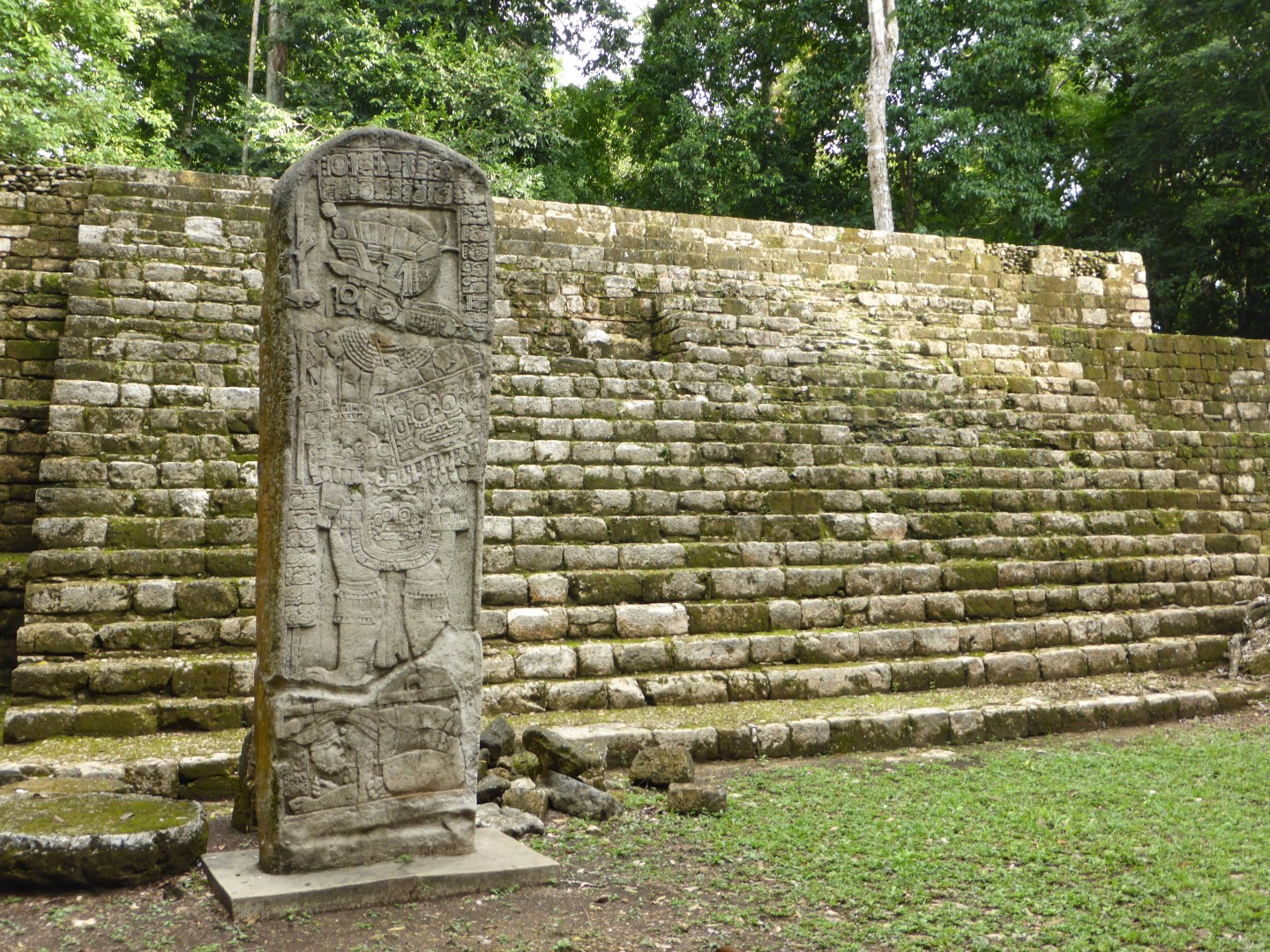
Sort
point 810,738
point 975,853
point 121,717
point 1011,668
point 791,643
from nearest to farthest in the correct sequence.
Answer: point 975,853, point 121,717, point 810,738, point 791,643, point 1011,668

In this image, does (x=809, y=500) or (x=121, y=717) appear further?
(x=809, y=500)

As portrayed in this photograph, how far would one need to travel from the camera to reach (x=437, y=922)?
3338mm

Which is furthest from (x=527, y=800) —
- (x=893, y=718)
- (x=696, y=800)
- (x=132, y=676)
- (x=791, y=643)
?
(x=791, y=643)

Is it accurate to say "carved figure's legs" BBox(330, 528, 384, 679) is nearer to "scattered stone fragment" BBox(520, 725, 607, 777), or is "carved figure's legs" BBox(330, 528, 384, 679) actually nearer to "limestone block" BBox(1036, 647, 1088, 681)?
"scattered stone fragment" BBox(520, 725, 607, 777)

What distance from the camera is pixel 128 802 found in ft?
12.7

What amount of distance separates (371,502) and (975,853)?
9.31 feet

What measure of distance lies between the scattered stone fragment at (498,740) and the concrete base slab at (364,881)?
1.19 metres

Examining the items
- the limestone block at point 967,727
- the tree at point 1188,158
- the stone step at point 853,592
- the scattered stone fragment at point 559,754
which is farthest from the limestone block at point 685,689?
the tree at point 1188,158

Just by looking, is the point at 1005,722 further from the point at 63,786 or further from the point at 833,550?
the point at 63,786

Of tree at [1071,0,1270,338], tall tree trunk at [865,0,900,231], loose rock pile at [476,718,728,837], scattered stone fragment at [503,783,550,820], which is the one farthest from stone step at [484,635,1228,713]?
tree at [1071,0,1270,338]

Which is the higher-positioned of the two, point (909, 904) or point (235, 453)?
point (235, 453)

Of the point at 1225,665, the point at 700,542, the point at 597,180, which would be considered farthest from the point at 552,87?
the point at 1225,665

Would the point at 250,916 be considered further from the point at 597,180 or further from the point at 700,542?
the point at 597,180

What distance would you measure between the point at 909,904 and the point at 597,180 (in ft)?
69.2
